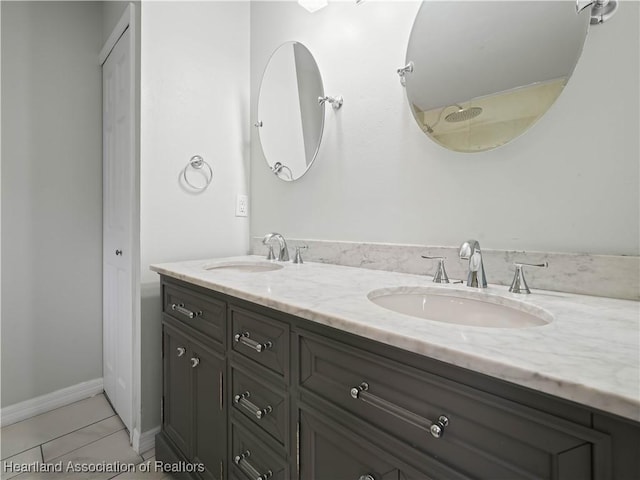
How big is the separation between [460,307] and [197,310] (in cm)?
87

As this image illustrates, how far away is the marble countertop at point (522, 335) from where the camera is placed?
1.21ft

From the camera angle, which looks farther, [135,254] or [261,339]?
[135,254]

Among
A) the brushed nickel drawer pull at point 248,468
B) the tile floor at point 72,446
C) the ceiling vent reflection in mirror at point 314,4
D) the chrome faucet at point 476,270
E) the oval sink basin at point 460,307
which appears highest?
the ceiling vent reflection in mirror at point 314,4

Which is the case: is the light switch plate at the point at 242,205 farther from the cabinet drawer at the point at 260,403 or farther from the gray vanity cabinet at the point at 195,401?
the cabinet drawer at the point at 260,403

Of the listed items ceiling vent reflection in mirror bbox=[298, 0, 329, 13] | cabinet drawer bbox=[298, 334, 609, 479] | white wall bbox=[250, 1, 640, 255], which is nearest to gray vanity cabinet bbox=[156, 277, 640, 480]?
cabinet drawer bbox=[298, 334, 609, 479]

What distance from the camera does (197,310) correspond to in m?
1.14

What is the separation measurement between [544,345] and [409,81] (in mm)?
998

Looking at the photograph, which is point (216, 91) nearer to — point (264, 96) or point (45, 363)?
point (264, 96)

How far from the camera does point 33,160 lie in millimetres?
1771

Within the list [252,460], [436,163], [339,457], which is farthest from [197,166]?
[339,457]

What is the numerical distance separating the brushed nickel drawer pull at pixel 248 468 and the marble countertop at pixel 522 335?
0.48 metres

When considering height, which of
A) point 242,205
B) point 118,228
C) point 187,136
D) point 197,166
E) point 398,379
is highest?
point 187,136

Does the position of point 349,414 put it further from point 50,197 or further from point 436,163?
point 50,197

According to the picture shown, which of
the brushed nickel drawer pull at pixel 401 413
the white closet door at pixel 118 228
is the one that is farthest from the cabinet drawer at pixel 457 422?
the white closet door at pixel 118 228
